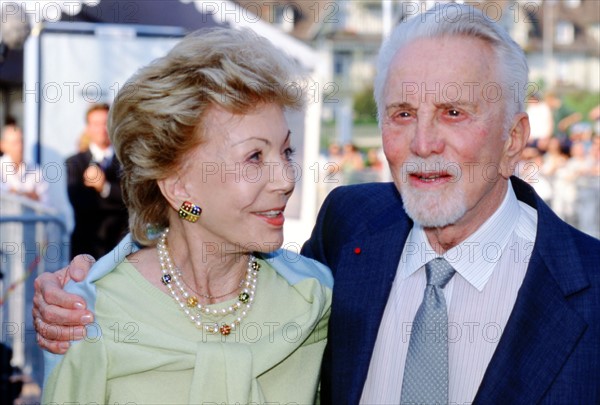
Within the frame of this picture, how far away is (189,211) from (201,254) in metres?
0.15

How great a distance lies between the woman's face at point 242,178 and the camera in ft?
8.27

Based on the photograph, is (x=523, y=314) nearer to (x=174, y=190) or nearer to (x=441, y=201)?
(x=441, y=201)

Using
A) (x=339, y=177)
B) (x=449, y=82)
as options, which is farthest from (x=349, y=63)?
(x=449, y=82)

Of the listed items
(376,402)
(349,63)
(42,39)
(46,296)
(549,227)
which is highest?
(349,63)

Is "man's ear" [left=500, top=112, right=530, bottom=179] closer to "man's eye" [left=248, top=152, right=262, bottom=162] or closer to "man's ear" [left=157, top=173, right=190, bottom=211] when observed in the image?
"man's eye" [left=248, top=152, right=262, bottom=162]

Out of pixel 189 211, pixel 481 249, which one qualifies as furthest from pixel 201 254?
pixel 481 249

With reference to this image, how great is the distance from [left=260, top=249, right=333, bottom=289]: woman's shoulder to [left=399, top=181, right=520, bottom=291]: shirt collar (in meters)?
0.29

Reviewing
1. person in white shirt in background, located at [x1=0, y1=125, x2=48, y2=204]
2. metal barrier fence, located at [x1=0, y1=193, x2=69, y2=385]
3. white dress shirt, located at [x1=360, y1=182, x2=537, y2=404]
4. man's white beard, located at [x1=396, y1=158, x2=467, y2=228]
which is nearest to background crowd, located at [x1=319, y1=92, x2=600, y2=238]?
metal barrier fence, located at [x1=0, y1=193, x2=69, y2=385]

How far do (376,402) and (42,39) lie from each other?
6578mm

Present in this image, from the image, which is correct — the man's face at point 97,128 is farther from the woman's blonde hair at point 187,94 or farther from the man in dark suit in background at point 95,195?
the woman's blonde hair at point 187,94

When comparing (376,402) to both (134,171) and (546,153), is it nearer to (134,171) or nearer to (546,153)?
(134,171)

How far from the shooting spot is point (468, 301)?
2.58 metres

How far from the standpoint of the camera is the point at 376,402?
8.51 ft

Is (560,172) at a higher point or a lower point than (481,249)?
higher
